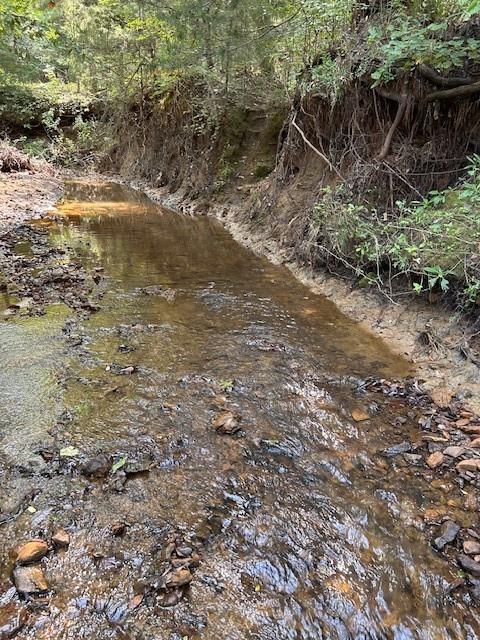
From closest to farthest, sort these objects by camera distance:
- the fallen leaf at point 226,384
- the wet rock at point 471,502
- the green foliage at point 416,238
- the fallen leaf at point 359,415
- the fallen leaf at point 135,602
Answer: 1. the fallen leaf at point 135,602
2. the wet rock at point 471,502
3. the fallen leaf at point 359,415
4. the fallen leaf at point 226,384
5. the green foliage at point 416,238

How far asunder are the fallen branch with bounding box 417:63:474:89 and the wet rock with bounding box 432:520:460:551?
566cm

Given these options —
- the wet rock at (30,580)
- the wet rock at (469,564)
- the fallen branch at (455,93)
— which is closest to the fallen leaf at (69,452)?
the wet rock at (30,580)

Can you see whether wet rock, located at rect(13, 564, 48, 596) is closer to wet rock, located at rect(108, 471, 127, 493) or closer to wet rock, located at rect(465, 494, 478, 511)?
wet rock, located at rect(108, 471, 127, 493)

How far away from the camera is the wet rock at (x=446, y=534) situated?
2727 mm

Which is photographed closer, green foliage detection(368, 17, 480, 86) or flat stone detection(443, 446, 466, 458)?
flat stone detection(443, 446, 466, 458)

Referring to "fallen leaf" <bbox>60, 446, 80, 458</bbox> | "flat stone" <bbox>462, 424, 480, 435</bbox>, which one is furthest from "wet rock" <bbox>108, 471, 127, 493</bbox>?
"flat stone" <bbox>462, 424, 480, 435</bbox>

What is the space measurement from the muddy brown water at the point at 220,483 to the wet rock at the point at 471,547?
0.62 feet

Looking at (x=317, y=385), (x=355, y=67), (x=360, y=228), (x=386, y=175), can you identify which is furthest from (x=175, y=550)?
(x=355, y=67)

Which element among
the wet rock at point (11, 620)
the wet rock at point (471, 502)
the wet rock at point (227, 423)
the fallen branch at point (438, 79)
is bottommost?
the wet rock at point (11, 620)

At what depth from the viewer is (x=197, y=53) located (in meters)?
12.6

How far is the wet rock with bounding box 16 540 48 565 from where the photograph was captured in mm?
2494

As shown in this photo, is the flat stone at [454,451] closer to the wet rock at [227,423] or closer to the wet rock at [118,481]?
the wet rock at [227,423]

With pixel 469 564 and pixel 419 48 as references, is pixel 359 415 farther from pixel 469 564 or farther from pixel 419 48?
pixel 419 48

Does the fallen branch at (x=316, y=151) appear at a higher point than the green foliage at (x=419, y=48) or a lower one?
lower
